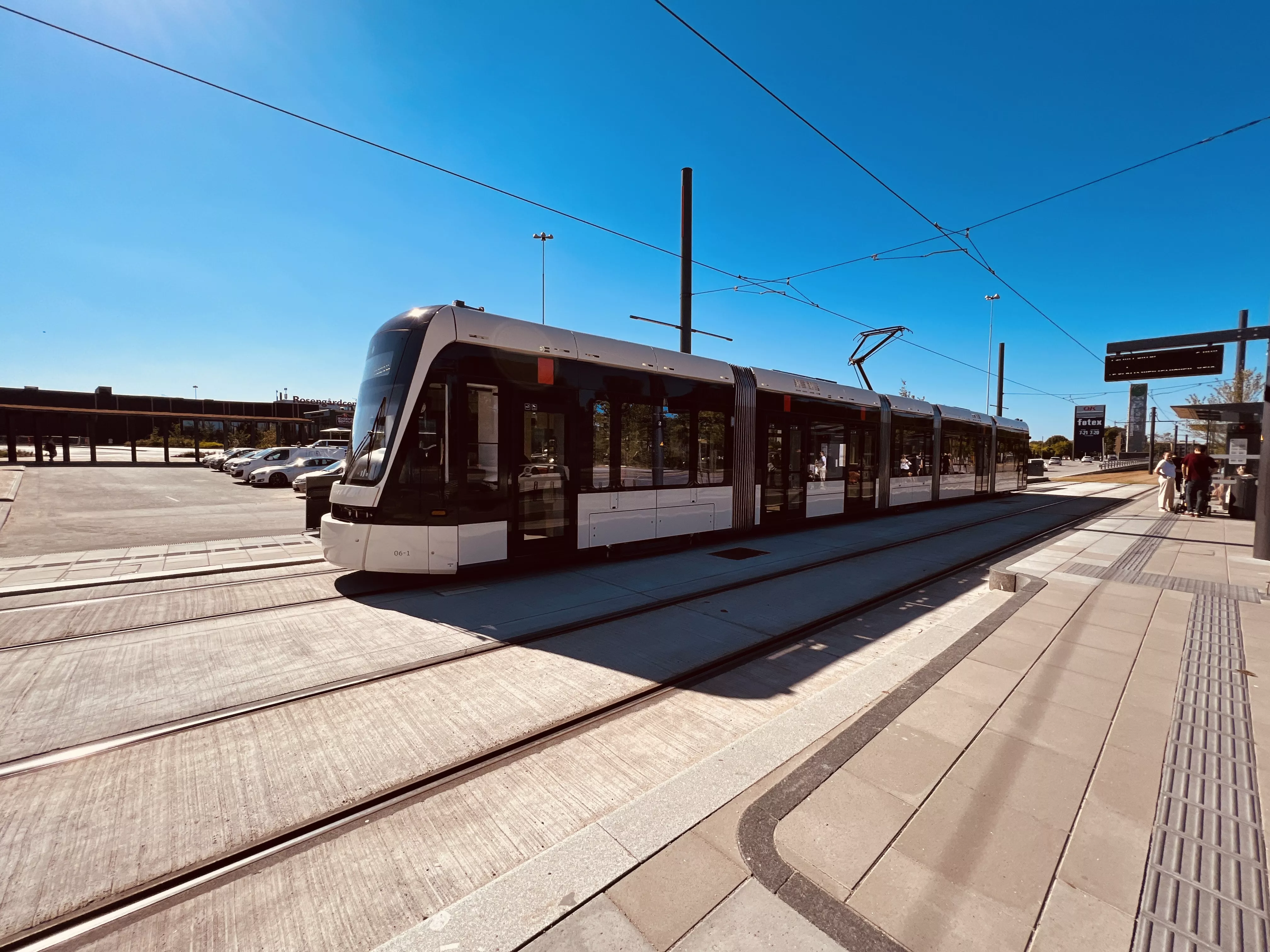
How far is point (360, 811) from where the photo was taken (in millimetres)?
2736

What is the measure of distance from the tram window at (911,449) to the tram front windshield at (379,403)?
12.6 m

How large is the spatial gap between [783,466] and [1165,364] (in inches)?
444

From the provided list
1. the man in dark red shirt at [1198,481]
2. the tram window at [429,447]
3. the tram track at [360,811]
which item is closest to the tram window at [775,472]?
the tram track at [360,811]

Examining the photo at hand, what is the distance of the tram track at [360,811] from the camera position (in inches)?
80.7

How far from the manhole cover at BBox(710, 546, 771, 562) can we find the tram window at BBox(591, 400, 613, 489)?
2.41 m

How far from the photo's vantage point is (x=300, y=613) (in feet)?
18.9

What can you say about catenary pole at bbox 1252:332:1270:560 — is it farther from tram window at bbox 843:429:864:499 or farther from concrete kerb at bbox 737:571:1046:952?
concrete kerb at bbox 737:571:1046:952

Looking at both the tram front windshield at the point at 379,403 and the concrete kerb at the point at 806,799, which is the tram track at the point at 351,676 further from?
the concrete kerb at the point at 806,799

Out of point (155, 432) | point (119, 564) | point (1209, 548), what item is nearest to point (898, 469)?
point (1209, 548)

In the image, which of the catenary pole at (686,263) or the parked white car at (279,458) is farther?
the parked white car at (279,458)

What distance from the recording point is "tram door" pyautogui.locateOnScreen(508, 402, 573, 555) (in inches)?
286

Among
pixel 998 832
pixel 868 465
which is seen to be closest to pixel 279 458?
pixel 868 465

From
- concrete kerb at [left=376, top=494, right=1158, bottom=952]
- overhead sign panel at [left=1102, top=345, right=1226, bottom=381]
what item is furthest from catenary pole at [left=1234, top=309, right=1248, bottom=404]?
concrete kerb at [left=376, top=494, right=1158, bottom=952]

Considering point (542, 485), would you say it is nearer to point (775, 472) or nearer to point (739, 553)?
point (739, 553)
